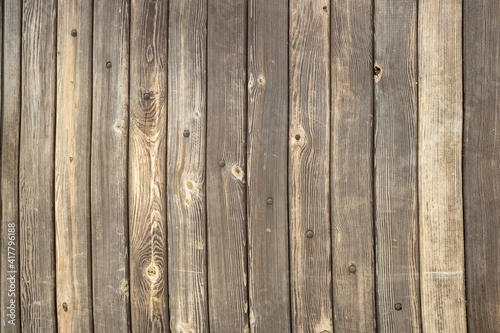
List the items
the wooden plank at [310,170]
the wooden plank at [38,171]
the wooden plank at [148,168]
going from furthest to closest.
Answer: the wooden plank at [38,171], the wooden plank at [148,168], the wooden plank at [310,170]

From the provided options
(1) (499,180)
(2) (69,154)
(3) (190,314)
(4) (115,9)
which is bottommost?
(3) (190,314)

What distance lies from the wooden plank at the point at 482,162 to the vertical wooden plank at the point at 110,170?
1.33 m

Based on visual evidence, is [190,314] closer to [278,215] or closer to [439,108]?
[278,215]

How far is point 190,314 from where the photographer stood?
5.25 feet

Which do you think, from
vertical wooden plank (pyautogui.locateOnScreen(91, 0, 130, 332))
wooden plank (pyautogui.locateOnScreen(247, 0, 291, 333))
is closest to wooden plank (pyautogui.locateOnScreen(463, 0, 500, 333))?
wooden plank (pyautogui.locateOnScreen(247, 0, 291, 333))

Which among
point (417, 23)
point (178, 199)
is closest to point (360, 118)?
point (417, 23)

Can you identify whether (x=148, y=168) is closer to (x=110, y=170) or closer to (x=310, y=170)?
(x=110, y=170)

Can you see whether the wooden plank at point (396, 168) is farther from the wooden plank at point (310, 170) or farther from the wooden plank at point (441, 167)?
A: the wooden plank at point (310, 170)

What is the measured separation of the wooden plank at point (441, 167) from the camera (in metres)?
1.44

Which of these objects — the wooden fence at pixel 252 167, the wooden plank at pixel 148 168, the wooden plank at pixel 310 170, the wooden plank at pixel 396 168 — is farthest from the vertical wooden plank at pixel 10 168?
the wooden plank at pixel 396 168

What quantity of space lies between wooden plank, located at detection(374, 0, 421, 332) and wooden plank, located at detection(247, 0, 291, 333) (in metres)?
0.35

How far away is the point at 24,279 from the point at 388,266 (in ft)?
5.12

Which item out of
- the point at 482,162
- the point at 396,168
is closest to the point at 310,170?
the point at 396,168

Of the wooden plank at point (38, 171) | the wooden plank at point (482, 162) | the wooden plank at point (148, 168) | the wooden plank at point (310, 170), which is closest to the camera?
the wooden plank at point (482, 162)
